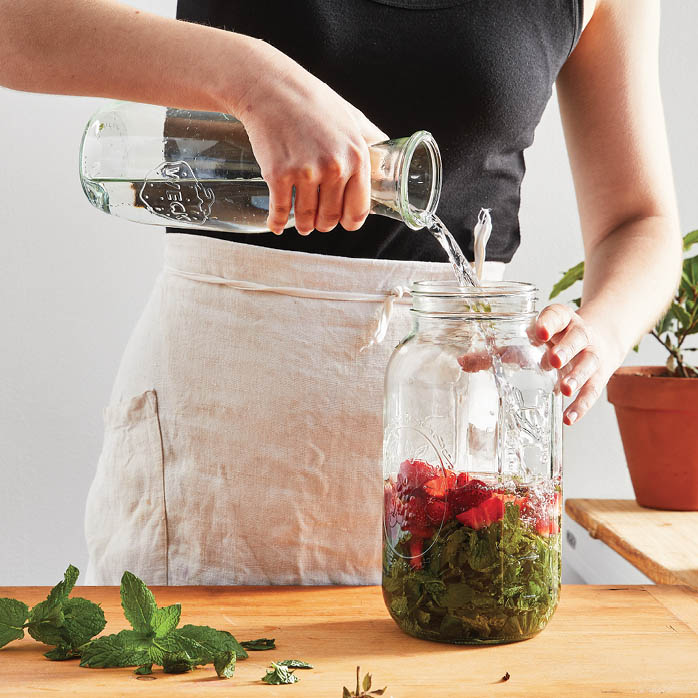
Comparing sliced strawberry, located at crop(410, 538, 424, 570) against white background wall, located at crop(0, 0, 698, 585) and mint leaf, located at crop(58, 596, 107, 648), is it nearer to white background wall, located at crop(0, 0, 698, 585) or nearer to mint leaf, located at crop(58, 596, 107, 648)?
mint leaf, located at crop(58, 596, 107, 648)

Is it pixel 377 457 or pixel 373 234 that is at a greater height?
pixel 373 234

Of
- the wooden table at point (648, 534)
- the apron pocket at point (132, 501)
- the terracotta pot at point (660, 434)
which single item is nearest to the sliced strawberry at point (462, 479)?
the apron pocket at point (132, 501)

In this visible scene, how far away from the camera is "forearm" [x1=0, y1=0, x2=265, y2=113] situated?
0.60m

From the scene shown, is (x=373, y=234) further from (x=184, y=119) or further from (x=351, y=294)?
(x=184, y=119)

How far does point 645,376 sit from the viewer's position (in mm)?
1348

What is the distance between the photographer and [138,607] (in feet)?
1.98

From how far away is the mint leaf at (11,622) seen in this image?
628mm

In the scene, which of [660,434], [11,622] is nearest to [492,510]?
[11,622]

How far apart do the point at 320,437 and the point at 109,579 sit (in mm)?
250

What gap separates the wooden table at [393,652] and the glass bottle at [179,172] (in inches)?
12.0

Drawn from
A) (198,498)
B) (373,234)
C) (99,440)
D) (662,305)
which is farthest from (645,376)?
(99,440)

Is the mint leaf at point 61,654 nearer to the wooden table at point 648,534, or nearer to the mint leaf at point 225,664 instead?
the mint leaf at point 225,664

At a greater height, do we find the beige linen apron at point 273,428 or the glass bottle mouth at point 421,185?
the glass bottle mouth at point 421,185

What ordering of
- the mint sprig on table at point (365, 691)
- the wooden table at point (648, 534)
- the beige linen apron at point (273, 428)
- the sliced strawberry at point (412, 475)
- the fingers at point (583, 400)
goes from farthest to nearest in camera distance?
the wooden table at point (648, 534) < the beige linen apron at point (273, 428) < the fingers at point (583, 400) < the sliced strawberry at point (412, 475) < the mint sprig on table at point (365, 691)
